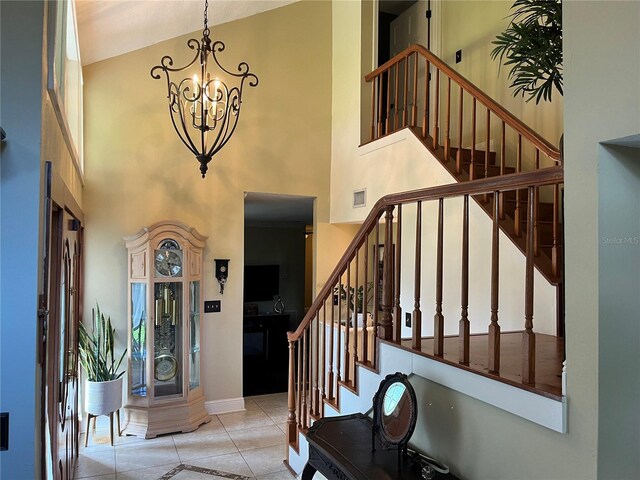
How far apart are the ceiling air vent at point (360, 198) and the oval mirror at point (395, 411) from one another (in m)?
2.76

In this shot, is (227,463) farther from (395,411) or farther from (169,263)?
(395,411)

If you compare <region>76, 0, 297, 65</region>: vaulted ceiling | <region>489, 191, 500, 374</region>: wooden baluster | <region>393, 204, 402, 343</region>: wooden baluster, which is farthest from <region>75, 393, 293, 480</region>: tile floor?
<region>76, 0, 297, 65</region>: vaulted ceiling

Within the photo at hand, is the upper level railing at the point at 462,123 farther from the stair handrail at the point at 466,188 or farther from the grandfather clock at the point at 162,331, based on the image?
the grandfather clock at the point at 162,331

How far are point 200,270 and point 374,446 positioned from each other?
9.88ft

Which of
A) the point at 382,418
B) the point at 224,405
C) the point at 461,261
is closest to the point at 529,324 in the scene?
the point at 382,418

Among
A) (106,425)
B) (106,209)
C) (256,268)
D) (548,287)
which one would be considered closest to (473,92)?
(548,287)

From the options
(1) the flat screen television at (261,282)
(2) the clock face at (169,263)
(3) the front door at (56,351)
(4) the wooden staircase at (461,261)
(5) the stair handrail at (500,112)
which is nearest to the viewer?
(4) the wooden staircase at (461,261)

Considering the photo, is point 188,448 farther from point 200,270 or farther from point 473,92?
point 473,92

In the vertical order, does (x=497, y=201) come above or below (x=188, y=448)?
above

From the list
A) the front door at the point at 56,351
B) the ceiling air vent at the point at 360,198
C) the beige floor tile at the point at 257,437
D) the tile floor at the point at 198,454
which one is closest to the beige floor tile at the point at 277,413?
the tile floor at the point at 198,454

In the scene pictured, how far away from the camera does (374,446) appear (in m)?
2.06

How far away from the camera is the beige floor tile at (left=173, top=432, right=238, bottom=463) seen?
12.4 feet

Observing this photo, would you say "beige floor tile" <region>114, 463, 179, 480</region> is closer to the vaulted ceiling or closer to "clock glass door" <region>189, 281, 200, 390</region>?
"clock glass door" <region>189, 281, 200, 390</region>

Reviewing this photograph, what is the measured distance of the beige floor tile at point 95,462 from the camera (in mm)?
3463
